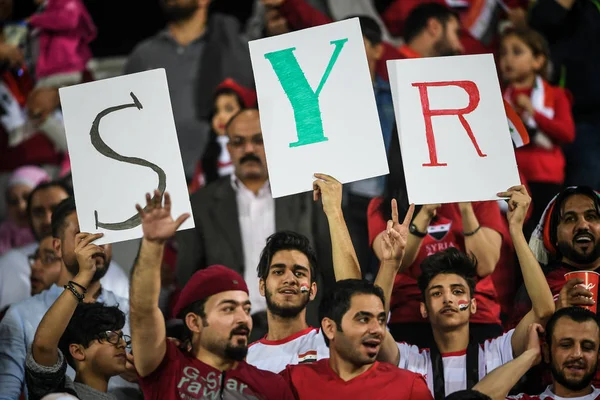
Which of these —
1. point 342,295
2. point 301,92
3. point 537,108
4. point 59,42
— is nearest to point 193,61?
point 59,42

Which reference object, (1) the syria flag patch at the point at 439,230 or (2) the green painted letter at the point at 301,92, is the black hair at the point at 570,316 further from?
(2) the green painted letter at the point at 301,92

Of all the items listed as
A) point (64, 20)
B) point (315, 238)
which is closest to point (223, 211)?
point (315, 238)

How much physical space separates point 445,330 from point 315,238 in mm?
1122

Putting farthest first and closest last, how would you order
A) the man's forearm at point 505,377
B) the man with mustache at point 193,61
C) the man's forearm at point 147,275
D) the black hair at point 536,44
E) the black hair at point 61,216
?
1. the man with mustache at point 193,61
2. the black hair at point 536,44
3. the black hair at point 61,216
4. the man's forearm at point 505,377
5. the man's forearm at point 147,275

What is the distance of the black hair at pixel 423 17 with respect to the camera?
21.4ft

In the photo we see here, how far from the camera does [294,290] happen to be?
4.69 meters

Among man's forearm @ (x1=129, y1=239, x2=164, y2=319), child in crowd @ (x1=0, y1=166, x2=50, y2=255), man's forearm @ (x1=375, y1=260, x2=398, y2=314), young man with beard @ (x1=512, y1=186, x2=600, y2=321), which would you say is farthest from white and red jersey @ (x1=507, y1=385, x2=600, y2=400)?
child in crowd @ (x1=0, y1=166, x2=50, y2=255)

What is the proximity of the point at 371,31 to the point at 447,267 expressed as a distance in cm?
216

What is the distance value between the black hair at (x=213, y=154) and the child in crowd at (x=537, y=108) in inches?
61.3

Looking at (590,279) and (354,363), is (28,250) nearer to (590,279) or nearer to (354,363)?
(354,363)

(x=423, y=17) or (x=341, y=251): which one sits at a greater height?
(x=423, y=17)

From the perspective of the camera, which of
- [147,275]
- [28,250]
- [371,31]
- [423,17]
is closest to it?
[147,275]

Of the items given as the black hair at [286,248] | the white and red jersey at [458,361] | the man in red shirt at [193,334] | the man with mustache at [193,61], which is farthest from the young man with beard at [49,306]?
the man with mustache at [193,61]

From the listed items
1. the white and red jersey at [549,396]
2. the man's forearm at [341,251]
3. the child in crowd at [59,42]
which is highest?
the child in crowd at [59,42]
